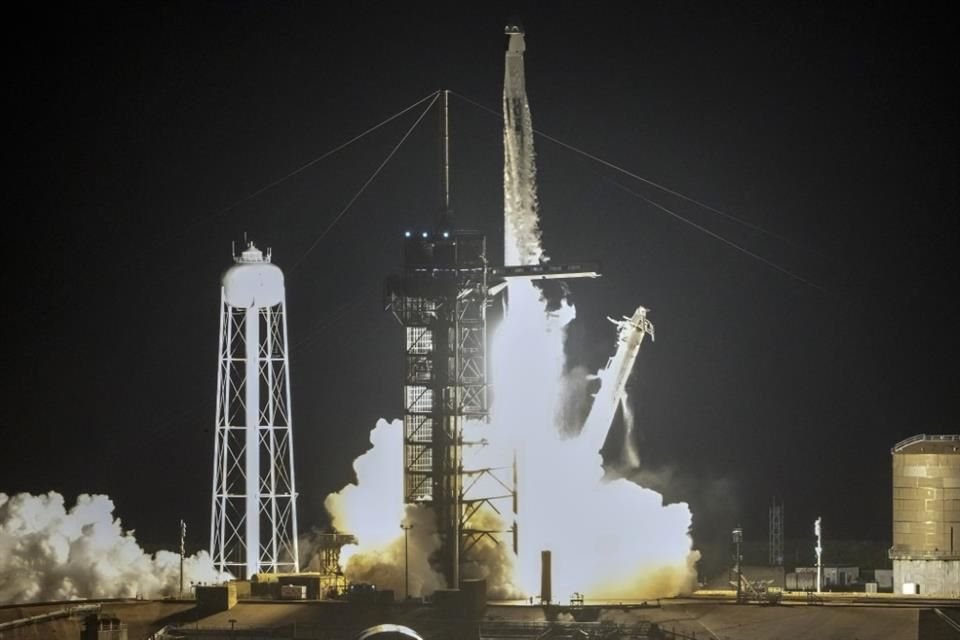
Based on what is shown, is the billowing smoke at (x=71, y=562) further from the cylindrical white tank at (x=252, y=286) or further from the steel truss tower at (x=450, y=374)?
the steel truss tower at (x=450, y=374)

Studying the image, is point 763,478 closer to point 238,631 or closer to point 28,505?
point 28,505

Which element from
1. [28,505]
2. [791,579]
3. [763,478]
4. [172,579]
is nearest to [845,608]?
[791,579]

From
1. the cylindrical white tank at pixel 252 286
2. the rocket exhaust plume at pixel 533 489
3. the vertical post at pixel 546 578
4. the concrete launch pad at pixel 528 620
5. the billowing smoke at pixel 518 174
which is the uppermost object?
the billowing smoke at pixel 518 174

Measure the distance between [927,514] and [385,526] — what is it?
24.9 meters

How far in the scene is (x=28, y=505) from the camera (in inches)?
3782

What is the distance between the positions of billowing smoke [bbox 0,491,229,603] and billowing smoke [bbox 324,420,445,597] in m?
6.93

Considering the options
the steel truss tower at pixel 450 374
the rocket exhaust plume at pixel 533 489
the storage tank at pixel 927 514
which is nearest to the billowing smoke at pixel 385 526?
the rocket exhaust plume at pixel 533 489

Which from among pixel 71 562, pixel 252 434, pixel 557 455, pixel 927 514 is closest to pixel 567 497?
pixel 557 455

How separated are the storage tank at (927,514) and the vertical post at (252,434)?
94.3ft

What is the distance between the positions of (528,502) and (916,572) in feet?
60.6

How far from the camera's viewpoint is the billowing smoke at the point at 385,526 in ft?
285

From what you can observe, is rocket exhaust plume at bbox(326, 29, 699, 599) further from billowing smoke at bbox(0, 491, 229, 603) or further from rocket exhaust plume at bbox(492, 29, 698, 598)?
billowing smoke at bbox(0, 491, 229, 603)

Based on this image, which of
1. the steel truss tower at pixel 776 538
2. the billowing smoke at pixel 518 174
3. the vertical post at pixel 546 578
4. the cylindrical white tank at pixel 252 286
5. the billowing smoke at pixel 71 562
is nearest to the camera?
the vertical post at pixel 546 578

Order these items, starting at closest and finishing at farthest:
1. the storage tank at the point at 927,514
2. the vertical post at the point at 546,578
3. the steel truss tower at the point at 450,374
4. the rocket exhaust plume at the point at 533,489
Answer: the vertical post at the point at 546,578 < the steel truss tower at the point at 450,374 < the rocket exhaust plume at the point at 533,489 < the storage tank at the point at 927,514
